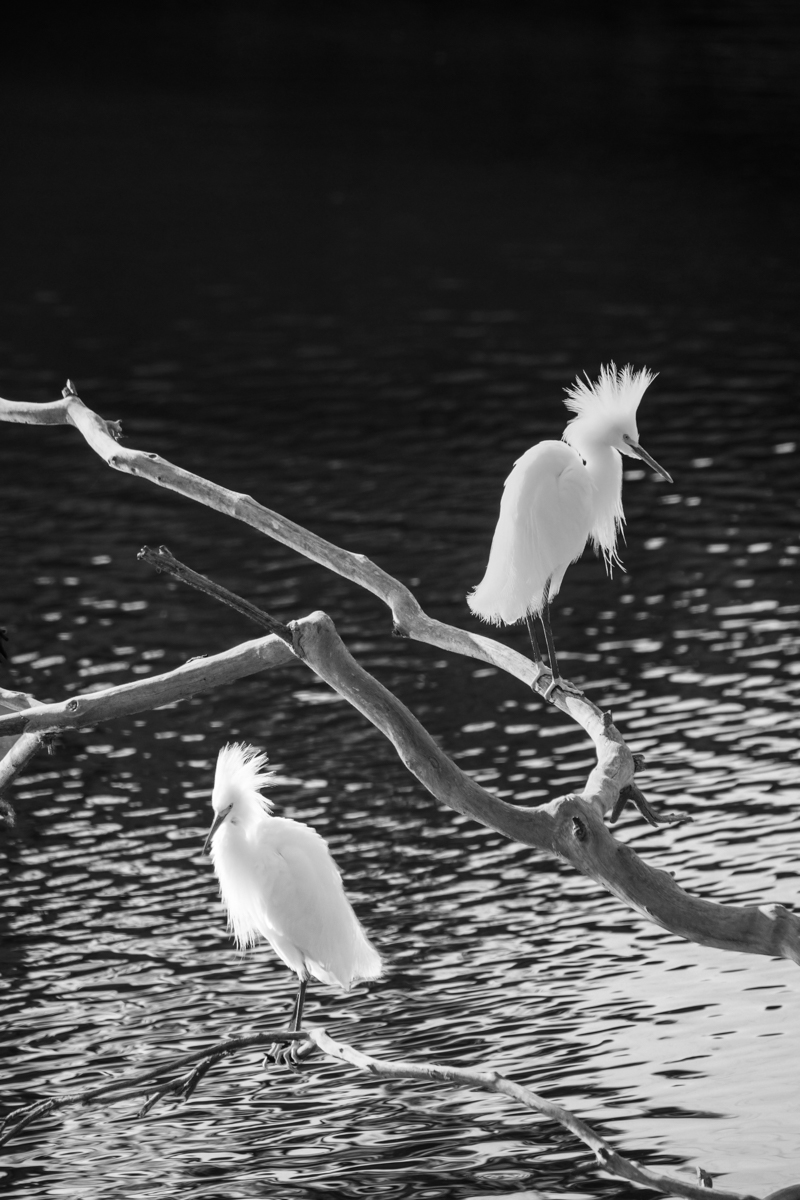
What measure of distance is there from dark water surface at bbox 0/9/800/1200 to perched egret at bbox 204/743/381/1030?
1.12m

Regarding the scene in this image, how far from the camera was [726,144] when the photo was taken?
39.6 meters

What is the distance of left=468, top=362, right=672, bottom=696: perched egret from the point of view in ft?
27.0

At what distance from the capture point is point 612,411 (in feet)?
26.8

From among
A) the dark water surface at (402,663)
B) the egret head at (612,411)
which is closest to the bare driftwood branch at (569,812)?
the egret head at (612,411)

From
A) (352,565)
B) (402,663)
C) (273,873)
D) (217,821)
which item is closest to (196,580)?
(352,565)

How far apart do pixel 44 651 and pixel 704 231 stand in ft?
67.2

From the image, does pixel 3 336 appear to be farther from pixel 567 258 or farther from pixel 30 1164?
pixel 30 1164

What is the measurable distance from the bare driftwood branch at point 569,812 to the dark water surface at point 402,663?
2.85m

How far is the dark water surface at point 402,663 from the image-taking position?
31.8 feet

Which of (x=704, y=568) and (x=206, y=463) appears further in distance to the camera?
(x=206, y=463)

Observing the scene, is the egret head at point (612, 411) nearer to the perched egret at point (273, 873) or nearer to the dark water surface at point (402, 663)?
the perched egret at point (273, 873)

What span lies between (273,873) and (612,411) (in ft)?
9.59

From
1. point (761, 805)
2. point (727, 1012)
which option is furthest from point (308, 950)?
point (761, 805)

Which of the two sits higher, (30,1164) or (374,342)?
(374,342)
